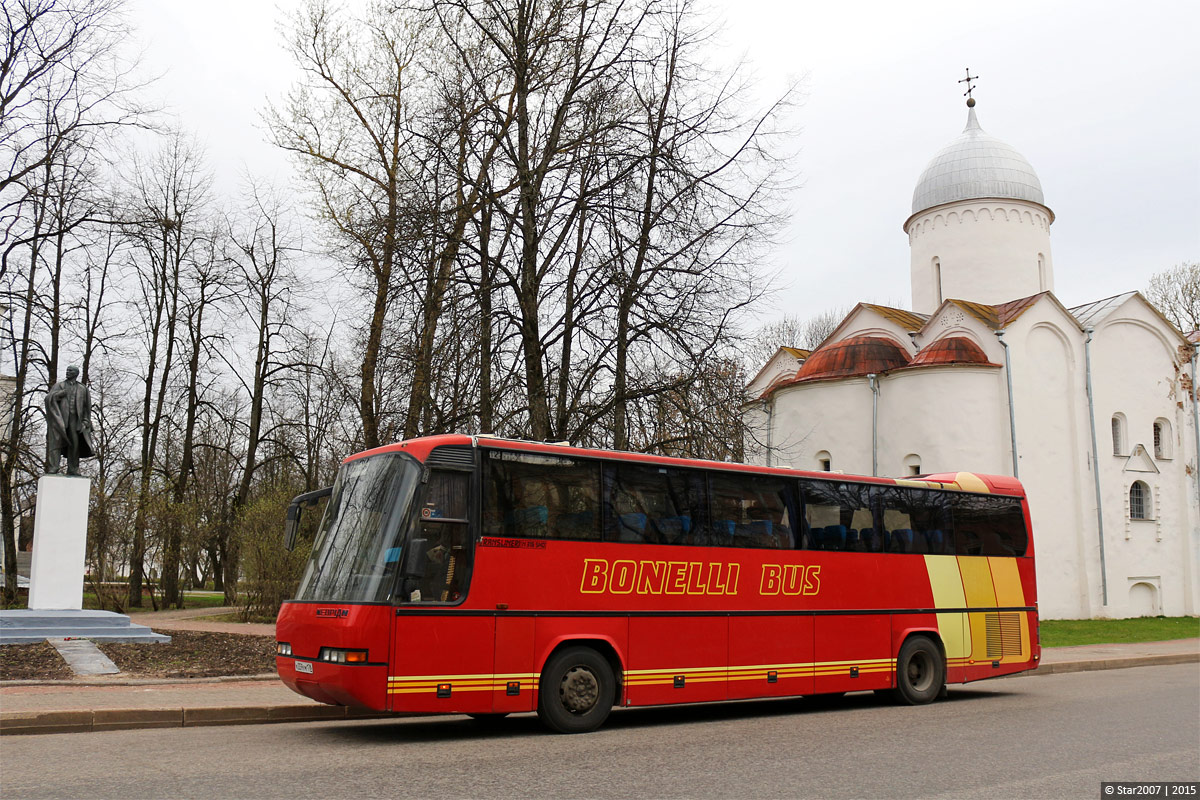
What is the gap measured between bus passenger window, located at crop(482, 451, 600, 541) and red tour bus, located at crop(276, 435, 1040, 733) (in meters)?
0.02

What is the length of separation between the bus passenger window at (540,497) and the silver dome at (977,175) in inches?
1339

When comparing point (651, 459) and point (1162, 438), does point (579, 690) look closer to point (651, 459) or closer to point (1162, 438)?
point (651, 459)

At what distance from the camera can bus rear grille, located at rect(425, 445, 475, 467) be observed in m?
9.73

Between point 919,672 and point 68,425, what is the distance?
1658 cm

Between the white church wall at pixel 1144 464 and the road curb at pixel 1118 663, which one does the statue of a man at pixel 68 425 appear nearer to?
the road curb at pixel 1118 663

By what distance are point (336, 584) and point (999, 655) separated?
33.7 ft

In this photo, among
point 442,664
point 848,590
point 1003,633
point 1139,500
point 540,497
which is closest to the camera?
point 442,664

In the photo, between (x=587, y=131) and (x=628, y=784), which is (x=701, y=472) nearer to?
(x=628, y=784)

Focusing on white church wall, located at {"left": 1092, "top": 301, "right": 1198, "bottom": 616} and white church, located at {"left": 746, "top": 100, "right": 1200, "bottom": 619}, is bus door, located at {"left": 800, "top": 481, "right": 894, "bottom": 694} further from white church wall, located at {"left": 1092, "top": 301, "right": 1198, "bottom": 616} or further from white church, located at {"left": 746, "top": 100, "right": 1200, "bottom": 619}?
Answer: white church wall, located at {"left": 1092, "top": 301, "right": 1198, "bottom": 616}

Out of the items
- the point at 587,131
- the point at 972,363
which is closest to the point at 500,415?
the point at 587,131

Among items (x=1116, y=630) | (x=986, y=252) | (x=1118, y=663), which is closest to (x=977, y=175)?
(x=986, y=252)

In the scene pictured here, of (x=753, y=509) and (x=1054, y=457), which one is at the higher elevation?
(x=1054, y=457)

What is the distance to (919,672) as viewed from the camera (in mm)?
13789

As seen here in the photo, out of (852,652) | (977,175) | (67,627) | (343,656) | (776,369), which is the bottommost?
(67,627)
